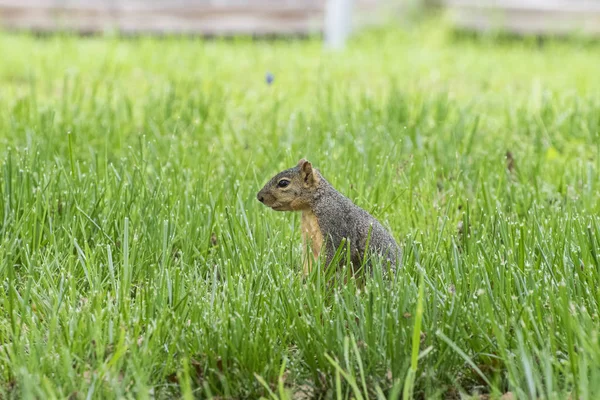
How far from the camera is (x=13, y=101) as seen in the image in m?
5.91

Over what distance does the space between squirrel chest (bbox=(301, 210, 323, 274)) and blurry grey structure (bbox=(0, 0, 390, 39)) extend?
673 centimetres

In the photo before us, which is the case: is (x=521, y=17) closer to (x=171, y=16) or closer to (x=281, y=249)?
(x=171, y=16)

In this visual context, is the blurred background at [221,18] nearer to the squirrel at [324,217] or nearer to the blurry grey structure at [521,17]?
the blurry grey structure at [521,17]

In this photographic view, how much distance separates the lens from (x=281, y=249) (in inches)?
129

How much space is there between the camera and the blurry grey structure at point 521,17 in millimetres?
11078

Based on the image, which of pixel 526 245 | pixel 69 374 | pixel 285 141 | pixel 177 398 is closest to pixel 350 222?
pixel 526 245

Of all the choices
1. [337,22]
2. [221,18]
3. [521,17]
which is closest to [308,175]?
[337,22]

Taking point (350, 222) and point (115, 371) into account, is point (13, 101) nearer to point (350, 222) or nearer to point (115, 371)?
point (350, 222)

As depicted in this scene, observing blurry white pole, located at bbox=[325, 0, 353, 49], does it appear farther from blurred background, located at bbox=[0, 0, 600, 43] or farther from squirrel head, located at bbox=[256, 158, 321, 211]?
squirrel head, located at bbox=[256, 158, 321, 211]

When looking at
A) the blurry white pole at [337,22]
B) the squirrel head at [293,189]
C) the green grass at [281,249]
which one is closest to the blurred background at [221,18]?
the blurry white pole at [337,22]

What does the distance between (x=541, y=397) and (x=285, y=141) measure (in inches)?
117

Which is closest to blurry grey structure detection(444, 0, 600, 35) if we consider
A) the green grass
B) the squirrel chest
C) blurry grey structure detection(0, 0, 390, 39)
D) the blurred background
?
the blurred background

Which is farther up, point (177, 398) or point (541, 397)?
point (541, 397)

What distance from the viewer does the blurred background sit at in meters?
9.99
